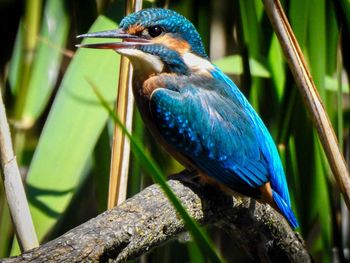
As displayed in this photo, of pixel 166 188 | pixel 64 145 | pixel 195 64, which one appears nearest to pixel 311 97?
pixel 195 64

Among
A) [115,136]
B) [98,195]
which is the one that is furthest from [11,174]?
[98,195]

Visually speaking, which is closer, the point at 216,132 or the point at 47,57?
the point at 216,132

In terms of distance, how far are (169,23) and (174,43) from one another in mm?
68

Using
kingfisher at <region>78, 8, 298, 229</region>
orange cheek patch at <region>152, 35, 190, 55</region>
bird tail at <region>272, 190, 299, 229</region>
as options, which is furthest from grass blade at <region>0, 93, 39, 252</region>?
bird tail at <region>272, 190, 299, 229</region>

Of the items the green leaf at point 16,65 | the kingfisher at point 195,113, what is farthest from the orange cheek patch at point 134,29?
the green leaf at point 16,65

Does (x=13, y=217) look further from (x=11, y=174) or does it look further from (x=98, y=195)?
(x=98, y=195)

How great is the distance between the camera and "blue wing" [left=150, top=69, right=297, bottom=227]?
2.11 meters

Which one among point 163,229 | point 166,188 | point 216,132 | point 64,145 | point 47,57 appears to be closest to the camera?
point 166,188

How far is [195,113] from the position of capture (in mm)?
2135

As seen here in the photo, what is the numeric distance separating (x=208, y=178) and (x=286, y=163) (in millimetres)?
304

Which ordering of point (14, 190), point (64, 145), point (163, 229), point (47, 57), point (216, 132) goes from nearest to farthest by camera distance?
point (163, 229)
point (14, 190)
point (64, 145)
point (216, 132)
point (47, 57)

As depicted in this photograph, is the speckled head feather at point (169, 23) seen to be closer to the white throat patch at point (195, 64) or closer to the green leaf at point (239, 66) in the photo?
the white throat patch at point (195, 64)

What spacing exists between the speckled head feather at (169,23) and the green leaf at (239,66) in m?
0.13

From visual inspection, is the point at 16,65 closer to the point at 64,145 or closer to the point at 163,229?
the point at 64,145
